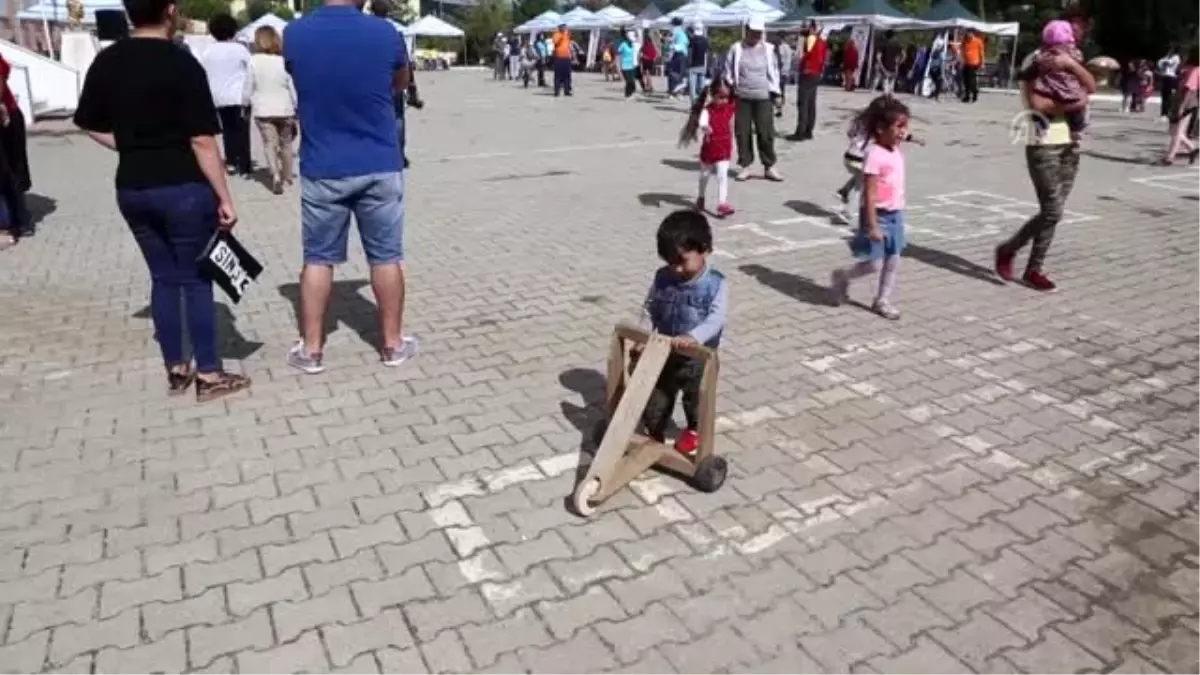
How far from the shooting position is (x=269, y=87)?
361 inches

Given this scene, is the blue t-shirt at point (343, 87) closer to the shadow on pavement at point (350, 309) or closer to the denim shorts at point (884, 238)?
the shadow on pavement at point (350, 309)

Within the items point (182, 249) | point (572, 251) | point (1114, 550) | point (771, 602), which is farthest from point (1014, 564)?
point (572, 251)

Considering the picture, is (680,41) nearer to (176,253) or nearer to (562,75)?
(562,75)

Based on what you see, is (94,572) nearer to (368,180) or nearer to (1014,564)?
(368,180)

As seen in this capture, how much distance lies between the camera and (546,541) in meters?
3.16

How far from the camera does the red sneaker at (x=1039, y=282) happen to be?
20.4 feet

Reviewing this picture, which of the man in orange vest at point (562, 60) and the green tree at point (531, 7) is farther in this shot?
the green tree at point (531, 7)

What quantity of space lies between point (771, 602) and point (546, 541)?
81cm

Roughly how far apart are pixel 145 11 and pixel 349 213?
1.22m

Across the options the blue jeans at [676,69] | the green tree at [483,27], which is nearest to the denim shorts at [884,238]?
the blue jeans at [676,69]

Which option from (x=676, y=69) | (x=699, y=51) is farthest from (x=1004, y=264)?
(x=676, y=69)

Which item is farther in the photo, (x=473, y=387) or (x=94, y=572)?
(x=473, y=387)

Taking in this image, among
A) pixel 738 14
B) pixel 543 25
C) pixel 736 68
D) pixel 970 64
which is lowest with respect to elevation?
pixel 736 68

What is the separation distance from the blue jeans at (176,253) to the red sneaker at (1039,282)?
5.27 metres
